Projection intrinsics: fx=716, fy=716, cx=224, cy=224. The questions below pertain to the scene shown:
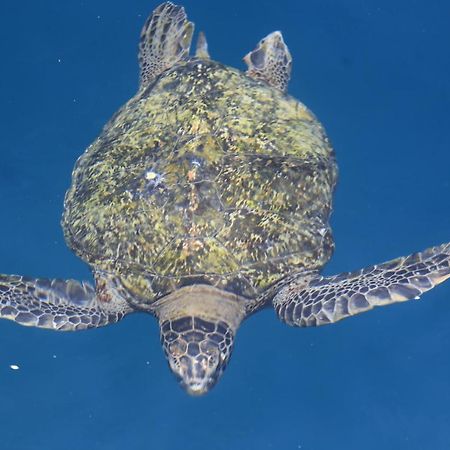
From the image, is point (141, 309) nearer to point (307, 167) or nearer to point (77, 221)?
point (77, 221)

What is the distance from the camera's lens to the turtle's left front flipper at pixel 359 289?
5812 millimetres

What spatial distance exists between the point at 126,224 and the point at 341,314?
6.42 ft

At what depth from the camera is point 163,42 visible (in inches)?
292

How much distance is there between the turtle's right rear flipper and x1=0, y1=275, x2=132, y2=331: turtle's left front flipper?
221 centimetres

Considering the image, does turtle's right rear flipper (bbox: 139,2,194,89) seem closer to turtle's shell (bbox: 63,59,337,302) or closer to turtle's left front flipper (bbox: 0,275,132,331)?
turtle's shell (bbox: 63,59,337,302)

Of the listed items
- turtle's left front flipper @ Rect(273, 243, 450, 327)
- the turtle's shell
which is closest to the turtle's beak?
the turtle's shell

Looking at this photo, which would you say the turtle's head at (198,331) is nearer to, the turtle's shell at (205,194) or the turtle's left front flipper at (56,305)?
the turtle's shell at (205,194)

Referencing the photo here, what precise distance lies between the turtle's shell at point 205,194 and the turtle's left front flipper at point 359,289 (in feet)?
0.81

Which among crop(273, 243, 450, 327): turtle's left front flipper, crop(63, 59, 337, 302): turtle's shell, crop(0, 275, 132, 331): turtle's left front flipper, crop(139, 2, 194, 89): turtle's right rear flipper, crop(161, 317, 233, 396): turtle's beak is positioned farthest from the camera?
crop(139, 2, 194, 89): turtle's right rear flipper

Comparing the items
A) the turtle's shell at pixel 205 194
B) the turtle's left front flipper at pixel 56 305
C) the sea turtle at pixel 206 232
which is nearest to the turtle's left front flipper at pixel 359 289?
the sea turtle at pixel 206 232

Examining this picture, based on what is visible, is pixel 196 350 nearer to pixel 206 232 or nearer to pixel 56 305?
pixel 206 232

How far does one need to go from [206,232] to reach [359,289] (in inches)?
53.5

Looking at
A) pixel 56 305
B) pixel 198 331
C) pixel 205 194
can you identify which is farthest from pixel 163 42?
pixel 198 331

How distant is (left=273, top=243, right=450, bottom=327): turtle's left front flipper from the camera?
581cm
